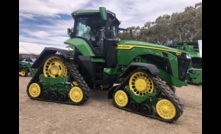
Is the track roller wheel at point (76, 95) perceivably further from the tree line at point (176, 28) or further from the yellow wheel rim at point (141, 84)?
the tree line at point (176, 28)

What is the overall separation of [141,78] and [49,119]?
8.32 ft

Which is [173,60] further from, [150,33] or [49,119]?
[150,33]

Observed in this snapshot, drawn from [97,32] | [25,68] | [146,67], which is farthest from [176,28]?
[146,67]

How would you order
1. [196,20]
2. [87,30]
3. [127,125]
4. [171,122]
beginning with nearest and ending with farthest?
[127,125]
[171,122]
[87,30]
[196,20]

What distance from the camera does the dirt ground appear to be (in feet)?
13.0

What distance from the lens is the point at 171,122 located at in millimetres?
4629

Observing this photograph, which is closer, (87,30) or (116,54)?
(116,54)

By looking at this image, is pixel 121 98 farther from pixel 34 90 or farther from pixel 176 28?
→ pixel 176 28

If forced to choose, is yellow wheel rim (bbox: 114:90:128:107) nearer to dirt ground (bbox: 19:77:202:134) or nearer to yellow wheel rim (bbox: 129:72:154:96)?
dirt ground (bbox: 19:77:202:134)

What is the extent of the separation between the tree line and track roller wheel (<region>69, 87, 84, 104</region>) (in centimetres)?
2792

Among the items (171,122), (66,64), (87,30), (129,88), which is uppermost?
(87,30)

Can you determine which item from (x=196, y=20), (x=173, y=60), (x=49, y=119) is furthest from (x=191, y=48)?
(x=196, y=20)
